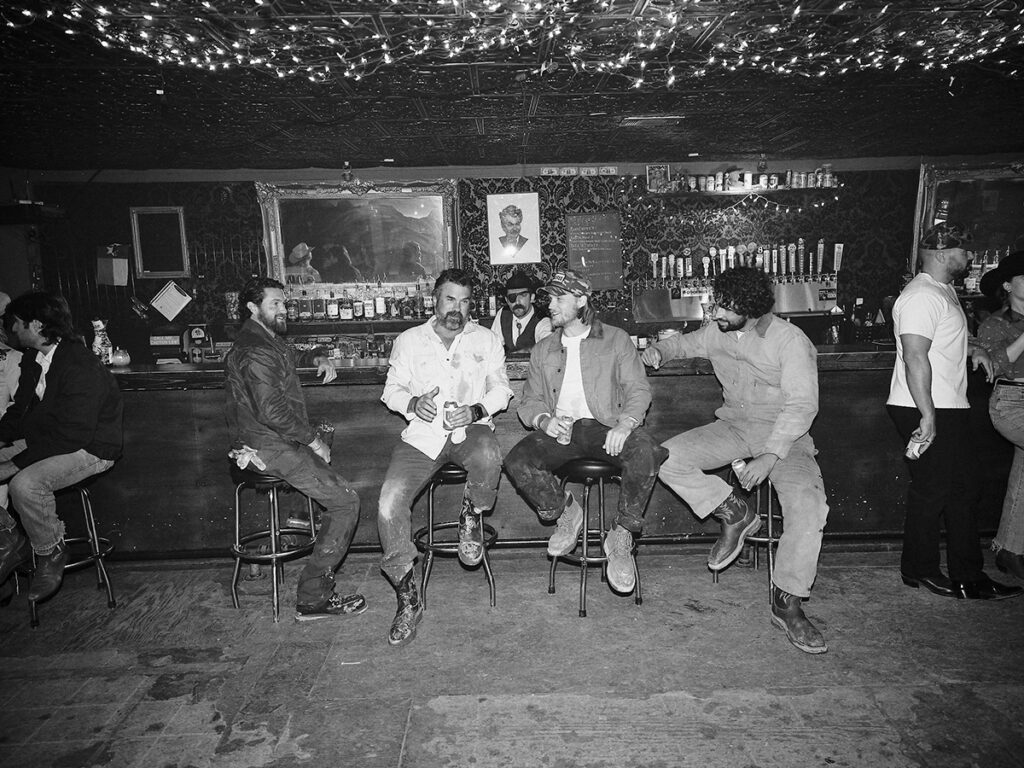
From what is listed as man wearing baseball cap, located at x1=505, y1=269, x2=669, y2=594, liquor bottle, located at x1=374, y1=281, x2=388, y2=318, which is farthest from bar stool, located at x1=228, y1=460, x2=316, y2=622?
liquor bottle, located at x1=374, y1=281, x2=388, y2=318

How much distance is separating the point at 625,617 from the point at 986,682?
1598 mm

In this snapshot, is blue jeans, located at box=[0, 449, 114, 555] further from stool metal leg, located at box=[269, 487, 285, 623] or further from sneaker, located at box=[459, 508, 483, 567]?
sneaker, located at box=[459, 508, 483, 567]

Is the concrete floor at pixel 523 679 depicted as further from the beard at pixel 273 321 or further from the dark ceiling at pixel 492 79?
the dark ceiling at pixel 492 79

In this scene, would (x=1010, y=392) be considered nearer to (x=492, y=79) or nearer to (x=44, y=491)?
(x=492, y=79)

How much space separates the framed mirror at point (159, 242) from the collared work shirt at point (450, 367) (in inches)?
227

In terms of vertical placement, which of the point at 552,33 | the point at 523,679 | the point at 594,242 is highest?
the point at 552,33

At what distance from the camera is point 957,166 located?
837 cm

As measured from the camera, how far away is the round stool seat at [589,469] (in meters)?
3.41

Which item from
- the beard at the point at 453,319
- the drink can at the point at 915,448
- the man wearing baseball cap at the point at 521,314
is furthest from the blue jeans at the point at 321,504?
the man wearing baseball cap at the point at 521,314

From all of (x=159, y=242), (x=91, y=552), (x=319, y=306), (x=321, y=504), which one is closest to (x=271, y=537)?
(x=321, y=504)

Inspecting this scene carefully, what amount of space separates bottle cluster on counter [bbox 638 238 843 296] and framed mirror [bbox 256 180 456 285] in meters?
2.76

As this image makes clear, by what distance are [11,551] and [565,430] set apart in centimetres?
312

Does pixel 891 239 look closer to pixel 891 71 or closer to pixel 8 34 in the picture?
pixel 891 71

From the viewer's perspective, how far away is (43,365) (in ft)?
12.4
